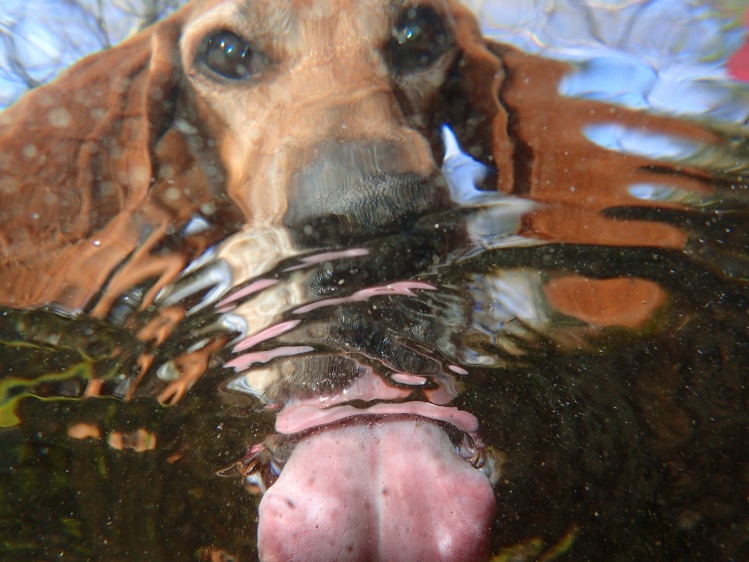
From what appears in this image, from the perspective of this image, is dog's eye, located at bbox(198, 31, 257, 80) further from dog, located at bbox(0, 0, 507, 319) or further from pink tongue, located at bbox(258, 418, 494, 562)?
pink tongue, located at bbox(258, 418, 494, 562)

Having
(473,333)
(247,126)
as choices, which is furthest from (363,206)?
(473,333)

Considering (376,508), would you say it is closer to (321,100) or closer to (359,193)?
(359,193)

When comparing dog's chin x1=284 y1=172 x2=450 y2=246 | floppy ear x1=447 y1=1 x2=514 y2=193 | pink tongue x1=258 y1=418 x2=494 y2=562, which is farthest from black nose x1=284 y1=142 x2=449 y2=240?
pink tongue x1=258 y1=418 x2=494 y2=562

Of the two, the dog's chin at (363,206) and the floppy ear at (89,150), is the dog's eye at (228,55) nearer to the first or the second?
the floppy ear at (89,150)

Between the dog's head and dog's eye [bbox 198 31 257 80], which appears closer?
the dog's head

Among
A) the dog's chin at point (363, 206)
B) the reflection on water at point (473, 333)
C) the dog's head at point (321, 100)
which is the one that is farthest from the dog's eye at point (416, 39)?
the dog's chin at point (363, 206)

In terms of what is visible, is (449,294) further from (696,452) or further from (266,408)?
(696,452)
